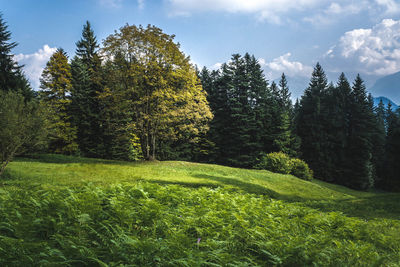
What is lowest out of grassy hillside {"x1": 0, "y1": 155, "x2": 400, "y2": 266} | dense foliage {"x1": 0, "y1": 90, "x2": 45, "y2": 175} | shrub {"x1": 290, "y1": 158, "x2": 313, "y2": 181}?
shrub {"x1": 290, "y1": 158, "x2": 313, "y2": 181}

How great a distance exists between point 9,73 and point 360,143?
55.6 metres

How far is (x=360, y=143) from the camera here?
1708 inches

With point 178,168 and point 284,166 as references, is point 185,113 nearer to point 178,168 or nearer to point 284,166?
point 178,168

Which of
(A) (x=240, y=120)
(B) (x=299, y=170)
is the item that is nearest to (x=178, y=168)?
(B) (x=299, y=170)

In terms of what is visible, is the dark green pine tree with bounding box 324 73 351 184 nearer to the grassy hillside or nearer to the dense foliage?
the grassy hillside

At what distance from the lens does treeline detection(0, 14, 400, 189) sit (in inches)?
755

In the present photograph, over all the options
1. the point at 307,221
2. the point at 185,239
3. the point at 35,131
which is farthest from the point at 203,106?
the point at 185,239

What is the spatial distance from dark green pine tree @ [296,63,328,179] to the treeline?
19 cm

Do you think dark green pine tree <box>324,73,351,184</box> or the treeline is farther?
dark green pine tree <box>324,73,351,184</box>

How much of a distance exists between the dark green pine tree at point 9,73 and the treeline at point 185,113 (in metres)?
0.10

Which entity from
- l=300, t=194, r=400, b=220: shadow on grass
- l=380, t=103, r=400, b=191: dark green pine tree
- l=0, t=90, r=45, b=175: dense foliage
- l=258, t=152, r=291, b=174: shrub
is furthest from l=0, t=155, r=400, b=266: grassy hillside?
l=380, t=103, r=400, b=191: dark green pine tree

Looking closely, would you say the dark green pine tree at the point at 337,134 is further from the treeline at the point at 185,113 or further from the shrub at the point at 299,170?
the shrub at the point at 299,170

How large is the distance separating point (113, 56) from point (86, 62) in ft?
68.3

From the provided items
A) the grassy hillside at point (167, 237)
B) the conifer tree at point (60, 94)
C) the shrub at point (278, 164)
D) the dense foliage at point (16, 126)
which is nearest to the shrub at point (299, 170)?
the shrub at point (278, 164)
